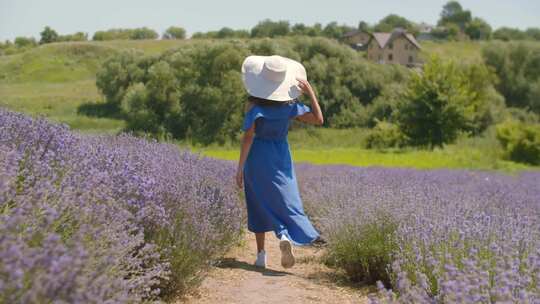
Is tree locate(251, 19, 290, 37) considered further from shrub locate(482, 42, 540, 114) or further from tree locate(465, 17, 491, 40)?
tree locate(465, 17, 491, 40)

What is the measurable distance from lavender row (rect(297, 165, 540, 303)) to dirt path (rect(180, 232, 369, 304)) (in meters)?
0.24

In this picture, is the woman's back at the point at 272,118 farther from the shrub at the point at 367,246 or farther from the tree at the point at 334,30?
the tree at the point at 334,30

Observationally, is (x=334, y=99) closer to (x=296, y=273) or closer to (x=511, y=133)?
(x=511, y=133)

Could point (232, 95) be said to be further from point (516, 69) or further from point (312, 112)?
point (516, 69)

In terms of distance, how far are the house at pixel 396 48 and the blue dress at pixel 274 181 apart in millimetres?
68329

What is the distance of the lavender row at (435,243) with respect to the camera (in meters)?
2.27

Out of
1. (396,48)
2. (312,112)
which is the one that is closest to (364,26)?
(396,48)

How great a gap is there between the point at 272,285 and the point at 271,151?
107 cm

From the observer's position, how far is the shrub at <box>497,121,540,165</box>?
2325cm

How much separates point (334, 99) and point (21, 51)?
23.6 m

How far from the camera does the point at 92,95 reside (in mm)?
38875

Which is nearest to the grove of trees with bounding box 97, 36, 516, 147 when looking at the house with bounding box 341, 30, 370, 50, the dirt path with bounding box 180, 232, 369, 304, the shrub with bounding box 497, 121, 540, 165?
the shrub with bounding box 497, 121, 540, 165

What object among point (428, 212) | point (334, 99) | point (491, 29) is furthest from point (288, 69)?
point (491, 29)

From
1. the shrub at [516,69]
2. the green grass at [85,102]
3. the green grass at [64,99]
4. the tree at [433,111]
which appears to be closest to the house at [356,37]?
the shrub at [516,69]
